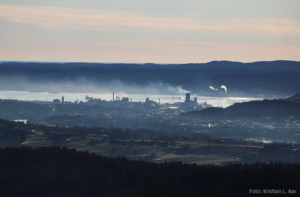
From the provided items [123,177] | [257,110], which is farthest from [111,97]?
[123,177]

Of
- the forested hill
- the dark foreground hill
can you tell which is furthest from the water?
the dark foreground hill

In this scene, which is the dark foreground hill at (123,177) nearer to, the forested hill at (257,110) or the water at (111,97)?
the forested hill at (257,110)

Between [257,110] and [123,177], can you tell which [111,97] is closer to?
[257,110]

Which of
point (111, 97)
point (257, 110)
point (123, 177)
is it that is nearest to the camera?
point (123, 177)

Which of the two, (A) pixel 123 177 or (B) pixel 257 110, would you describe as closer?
(A) pixel 123 177

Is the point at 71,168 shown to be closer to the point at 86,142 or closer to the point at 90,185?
the point at 90,185

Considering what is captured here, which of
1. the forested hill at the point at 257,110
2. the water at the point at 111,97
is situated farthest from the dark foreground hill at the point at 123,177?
the water at the point at 111,97

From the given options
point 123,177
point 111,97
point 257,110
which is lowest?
point 123,177
